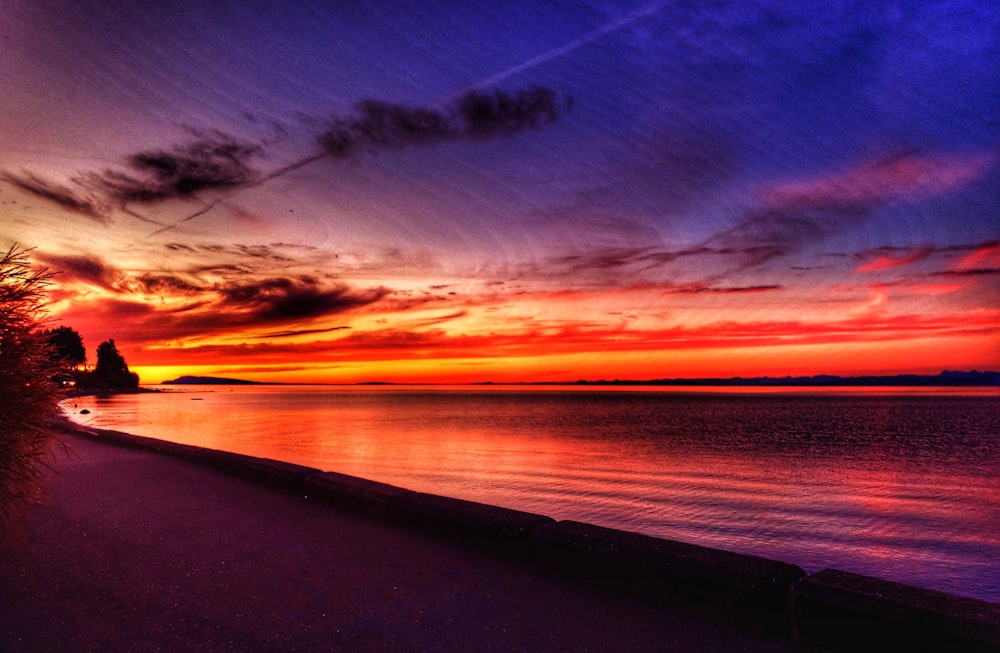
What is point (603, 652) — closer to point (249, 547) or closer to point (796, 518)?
point (249, 547)

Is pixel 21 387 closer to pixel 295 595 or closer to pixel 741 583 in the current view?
pixel 295 595

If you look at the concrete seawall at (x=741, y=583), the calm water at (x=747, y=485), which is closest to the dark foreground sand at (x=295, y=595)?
the concrete seawall at (x=741, y=583)

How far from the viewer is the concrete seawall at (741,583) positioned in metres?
2.93

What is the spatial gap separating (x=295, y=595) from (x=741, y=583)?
112 inches

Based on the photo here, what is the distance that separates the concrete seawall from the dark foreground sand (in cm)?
12

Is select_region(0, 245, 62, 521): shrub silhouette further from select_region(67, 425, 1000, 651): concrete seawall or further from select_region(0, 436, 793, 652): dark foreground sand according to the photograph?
select_region(67, 425, 1000, 651): concrete seawall

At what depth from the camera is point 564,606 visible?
380 cm

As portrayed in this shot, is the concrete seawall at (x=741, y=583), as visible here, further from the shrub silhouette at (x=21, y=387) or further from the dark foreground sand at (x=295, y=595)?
the shrub silhouette at (x=21, y=387)

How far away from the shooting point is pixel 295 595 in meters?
4.02

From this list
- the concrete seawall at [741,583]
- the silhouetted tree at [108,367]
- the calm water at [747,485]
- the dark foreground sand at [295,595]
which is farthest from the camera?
the silhouetted tree at [108,367]

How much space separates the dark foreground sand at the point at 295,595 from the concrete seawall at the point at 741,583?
0.40 ft

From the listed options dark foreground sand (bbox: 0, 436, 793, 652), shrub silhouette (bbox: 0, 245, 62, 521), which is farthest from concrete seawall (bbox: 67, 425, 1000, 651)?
shrub silhouette (bbox: 0, 245, 62, 521)

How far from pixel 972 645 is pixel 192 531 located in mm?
5939

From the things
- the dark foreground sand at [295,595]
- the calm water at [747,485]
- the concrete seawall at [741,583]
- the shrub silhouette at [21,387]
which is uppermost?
the shrub silhouette at [21,387]
